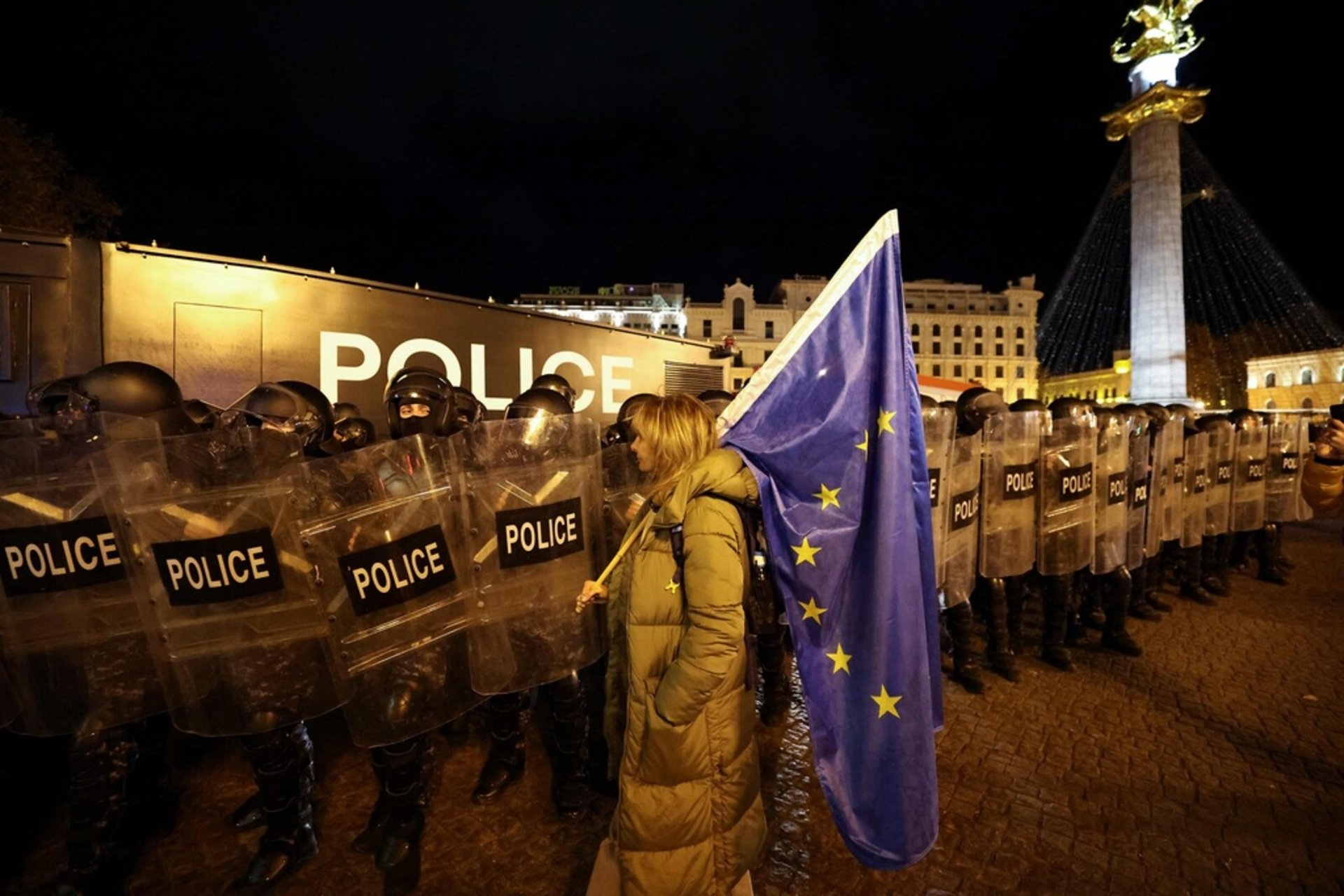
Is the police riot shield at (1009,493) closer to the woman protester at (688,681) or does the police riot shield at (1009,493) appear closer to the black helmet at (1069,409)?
the black helmet at (1069,409)

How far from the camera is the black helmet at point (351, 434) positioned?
4109mm

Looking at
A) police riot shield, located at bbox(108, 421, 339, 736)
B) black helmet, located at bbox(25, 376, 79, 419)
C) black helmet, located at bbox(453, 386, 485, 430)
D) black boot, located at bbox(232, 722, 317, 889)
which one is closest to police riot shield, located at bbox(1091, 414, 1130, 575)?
black helmet, located at bbox(453, 386, 485, 430)

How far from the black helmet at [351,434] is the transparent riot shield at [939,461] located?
412cm

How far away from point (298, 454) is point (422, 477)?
48 centimetres

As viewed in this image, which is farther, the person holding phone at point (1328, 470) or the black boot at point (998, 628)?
the black boot at point (998, 628)

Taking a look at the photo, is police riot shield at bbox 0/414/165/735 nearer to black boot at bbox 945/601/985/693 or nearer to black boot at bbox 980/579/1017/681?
black boot at bbox 945/601/985/693

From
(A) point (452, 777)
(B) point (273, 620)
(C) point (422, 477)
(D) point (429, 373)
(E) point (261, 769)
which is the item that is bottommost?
(A) point (452, 777)

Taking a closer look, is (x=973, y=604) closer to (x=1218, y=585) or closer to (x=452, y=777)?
(x=1218, y=585)

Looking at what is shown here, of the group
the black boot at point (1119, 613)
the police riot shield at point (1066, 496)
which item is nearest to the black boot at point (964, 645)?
the police riot shield at point (1066, 496)

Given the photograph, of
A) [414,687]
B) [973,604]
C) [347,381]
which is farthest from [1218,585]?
[347,381]

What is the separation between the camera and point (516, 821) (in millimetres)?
3150

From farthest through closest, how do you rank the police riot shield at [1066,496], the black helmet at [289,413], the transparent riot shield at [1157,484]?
the transparent riot shield at [1157,484] → the police riot shield at [1066,496] → the black helmet at [289,413]

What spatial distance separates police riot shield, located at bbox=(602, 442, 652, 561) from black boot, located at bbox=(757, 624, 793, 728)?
156 centimetres

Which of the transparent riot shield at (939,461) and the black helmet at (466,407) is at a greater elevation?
the black helmet at (466,407)
